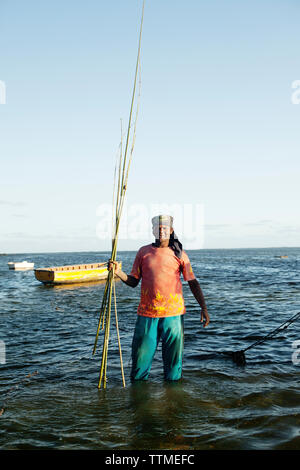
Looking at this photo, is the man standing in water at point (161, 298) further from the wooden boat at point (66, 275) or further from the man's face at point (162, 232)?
the wooden boat at point (66, 275)

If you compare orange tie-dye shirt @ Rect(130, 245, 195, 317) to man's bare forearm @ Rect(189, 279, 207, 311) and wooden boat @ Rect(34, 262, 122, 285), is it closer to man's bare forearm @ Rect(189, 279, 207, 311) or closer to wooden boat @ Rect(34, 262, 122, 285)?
man's bare forearm @ Rect(189, 279, 207, 311)

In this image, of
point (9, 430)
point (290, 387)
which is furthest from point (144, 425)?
point (290, 387)

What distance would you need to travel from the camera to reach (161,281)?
4812mm

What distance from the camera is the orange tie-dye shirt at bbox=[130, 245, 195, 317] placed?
4793 millimetres

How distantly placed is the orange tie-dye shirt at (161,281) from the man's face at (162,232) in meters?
0.16

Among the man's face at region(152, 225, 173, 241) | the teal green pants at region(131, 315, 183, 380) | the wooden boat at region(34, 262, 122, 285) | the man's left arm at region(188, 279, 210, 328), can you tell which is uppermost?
the man's face at region(152, 225, 173, 241)

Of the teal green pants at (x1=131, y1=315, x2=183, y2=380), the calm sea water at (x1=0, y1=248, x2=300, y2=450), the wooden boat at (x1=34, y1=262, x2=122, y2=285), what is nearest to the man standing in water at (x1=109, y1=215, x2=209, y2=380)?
the teal green pants at (x1=131, y1=315, x2=183, y2=380)

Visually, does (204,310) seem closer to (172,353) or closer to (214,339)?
(172,353)

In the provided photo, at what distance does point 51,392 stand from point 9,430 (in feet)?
4.43

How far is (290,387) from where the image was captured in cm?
561

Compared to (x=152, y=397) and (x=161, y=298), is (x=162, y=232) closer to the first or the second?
(x=161, y=298)

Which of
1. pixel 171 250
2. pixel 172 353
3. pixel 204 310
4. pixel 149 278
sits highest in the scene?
pixel 171 250

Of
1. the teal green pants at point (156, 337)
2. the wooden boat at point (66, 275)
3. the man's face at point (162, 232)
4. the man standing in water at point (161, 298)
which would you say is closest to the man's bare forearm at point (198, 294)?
the man standing in water at point (161, 298)
